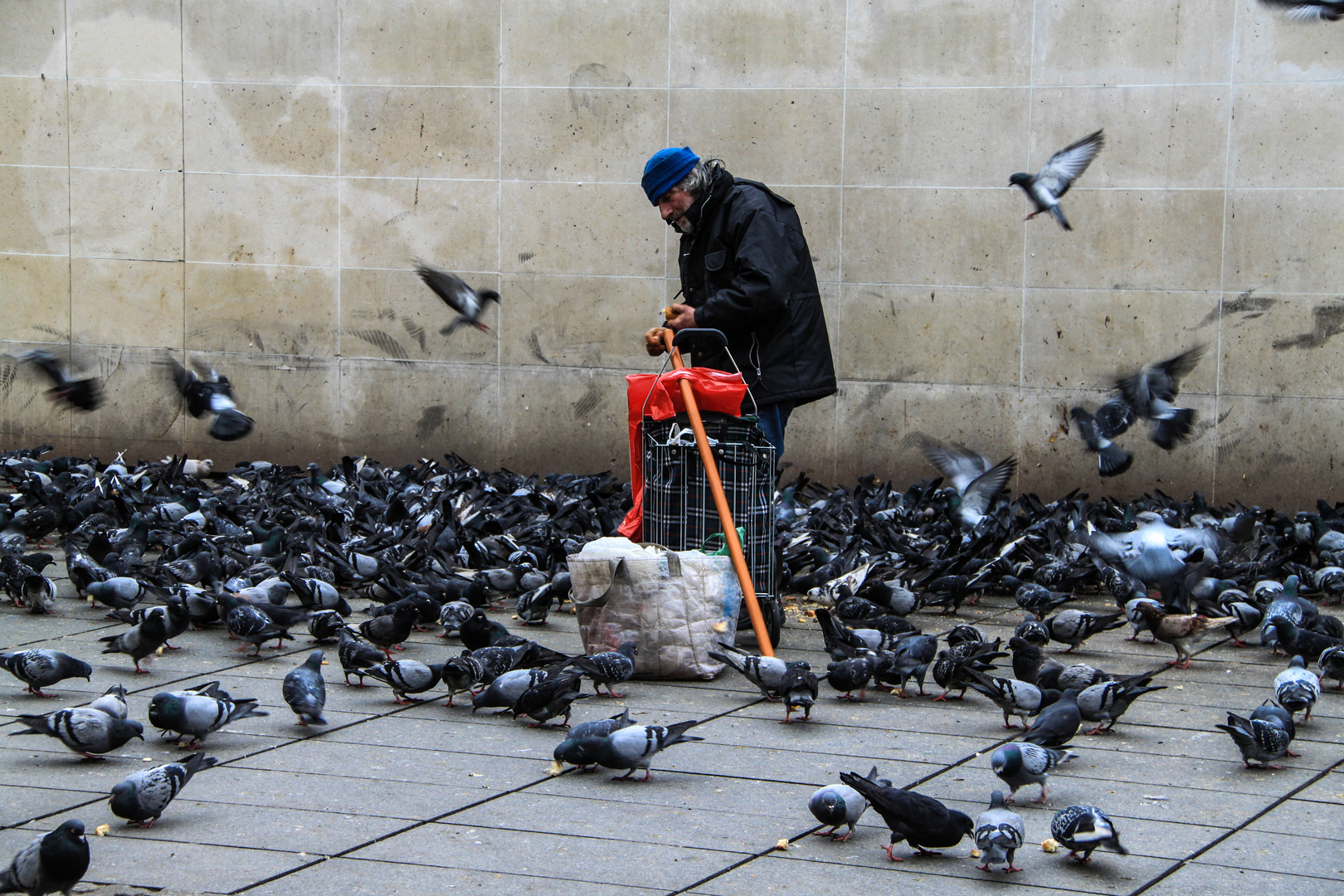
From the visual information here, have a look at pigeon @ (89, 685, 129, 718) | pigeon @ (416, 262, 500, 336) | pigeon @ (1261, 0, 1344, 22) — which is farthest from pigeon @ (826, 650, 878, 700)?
pigeon @ (1261, 0, 1344, 22)

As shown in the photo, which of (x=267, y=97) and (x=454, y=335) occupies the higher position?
(x=267, y=97)

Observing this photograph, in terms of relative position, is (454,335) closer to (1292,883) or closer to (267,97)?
(267,97)

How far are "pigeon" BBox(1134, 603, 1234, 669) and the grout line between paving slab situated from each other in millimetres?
1463

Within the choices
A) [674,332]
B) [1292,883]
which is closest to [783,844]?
[1292,883]

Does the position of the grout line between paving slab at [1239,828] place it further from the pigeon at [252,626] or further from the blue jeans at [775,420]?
the pigeon at [252,626]

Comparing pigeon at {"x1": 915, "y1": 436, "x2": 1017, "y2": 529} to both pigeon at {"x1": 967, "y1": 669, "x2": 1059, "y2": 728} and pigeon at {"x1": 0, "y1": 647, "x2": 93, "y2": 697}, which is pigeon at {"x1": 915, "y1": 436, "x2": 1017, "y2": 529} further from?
pigeon at {"x1": 0, "y1": 647, "x2": 93, "y2": 697}

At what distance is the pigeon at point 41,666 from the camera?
5.20 meters

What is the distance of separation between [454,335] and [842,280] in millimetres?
3407

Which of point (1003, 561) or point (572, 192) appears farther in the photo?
point (572, 192)

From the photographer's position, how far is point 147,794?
3.86m

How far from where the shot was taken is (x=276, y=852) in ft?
12.3

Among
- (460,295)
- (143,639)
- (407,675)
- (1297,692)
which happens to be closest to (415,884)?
(407,675)

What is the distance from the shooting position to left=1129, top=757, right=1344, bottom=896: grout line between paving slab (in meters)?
3.62

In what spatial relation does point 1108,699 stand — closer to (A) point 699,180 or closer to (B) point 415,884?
(B) point 415,884
